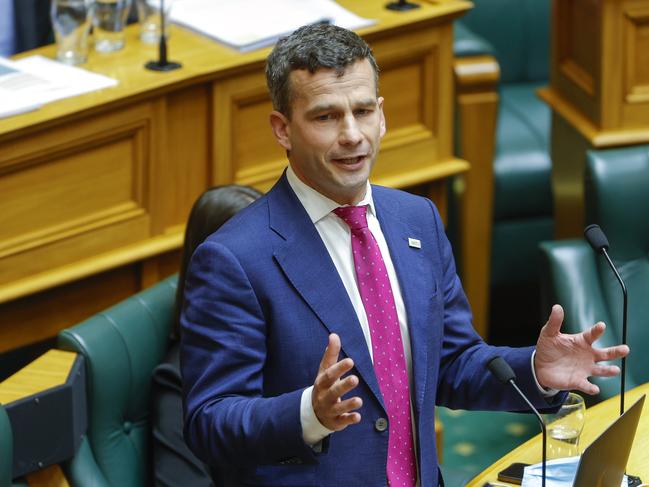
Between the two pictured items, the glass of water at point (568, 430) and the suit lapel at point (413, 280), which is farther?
the glass of water at point (568, 430)

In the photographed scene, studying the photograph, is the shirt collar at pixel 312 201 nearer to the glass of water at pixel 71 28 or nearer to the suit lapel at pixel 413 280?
the suit lapel at pixel 413 280

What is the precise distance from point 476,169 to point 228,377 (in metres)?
2.23

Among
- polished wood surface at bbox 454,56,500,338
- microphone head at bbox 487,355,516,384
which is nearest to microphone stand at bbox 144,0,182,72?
polished wood surface at bbox 454,56,500,338

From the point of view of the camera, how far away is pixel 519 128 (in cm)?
440

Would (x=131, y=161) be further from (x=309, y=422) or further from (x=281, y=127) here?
(x=309, y=422)

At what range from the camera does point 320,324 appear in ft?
6.33

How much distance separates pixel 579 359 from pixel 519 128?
2515 mm

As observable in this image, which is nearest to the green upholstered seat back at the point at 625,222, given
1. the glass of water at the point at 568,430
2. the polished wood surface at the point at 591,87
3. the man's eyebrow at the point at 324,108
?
the polished wood surface at the point at 591,87

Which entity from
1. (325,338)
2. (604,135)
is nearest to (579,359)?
(325,338)

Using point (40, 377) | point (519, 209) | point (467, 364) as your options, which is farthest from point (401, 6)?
point (467, 364)

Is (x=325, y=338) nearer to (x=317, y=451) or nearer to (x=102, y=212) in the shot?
(x=317, y=451)

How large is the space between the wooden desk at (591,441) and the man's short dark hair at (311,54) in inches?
28.5

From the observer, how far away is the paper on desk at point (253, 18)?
3.30 meters

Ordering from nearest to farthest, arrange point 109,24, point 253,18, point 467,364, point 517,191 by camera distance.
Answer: point 467,364, point 109,24, point 253,18, point 517,191
